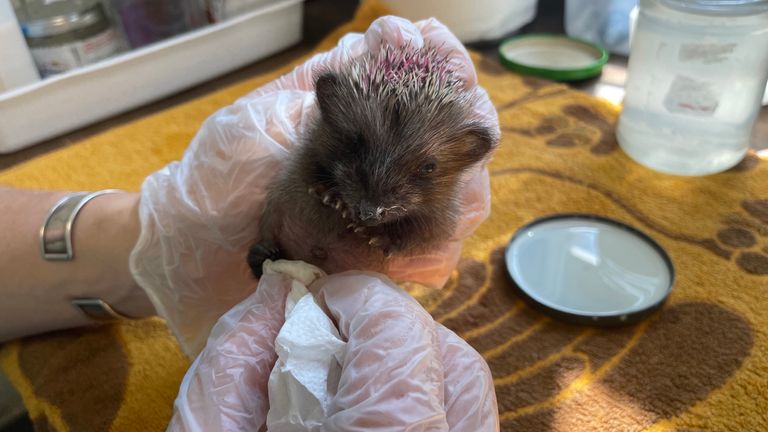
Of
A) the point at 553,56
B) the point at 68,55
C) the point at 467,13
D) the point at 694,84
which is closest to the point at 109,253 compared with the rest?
the point at 68,55

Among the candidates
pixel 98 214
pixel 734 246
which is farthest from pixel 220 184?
pixel 734 246

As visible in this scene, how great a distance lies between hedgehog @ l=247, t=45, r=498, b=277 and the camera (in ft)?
3.32

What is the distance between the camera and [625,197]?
5.72 feet

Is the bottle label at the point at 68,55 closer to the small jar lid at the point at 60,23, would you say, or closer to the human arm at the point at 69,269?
the small jar lid at the point at 60,23

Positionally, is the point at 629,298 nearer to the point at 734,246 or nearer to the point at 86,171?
the point at 734,246

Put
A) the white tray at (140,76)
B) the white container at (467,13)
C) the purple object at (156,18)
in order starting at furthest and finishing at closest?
the white container at (467,13) < the purple object at (156,18) < the white tray at (140,76)

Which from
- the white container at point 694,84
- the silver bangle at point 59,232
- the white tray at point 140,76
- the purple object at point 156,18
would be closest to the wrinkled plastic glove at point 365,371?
the silver bangle at point 59,232

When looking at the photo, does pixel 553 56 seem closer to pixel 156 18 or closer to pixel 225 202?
pixel 156 18

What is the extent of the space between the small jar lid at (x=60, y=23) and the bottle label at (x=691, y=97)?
1843mm

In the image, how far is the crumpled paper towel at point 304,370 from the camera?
2.98ft

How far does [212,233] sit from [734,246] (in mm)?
1227

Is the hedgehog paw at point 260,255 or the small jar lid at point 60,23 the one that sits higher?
the small jar lid at point 60,23

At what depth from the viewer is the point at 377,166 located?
0.99m

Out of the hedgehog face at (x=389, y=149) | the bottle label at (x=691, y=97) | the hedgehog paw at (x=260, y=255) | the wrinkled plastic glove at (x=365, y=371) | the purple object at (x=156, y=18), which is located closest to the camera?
the wrinkled plastic glove at (x=365, y=371)
